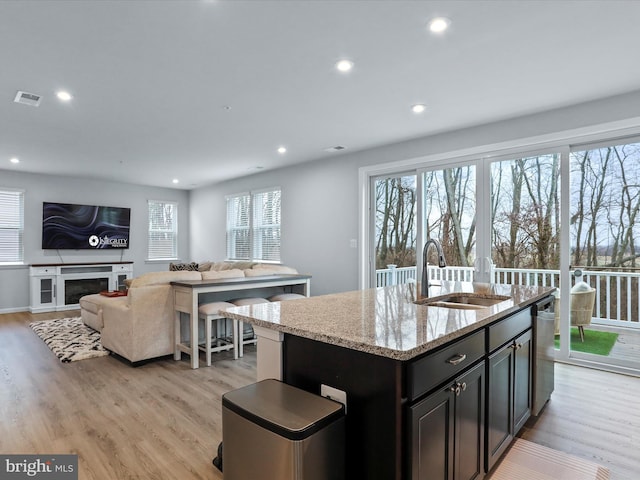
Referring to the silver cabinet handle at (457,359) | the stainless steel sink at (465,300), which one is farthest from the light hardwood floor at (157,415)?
the silver cabinet handle at (457,359)

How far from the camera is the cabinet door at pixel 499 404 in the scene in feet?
6.20

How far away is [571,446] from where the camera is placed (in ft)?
7.68

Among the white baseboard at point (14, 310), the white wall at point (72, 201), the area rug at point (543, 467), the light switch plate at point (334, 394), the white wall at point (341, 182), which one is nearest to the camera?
the light switch plate at point (334, 394)

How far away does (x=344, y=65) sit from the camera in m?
2.94

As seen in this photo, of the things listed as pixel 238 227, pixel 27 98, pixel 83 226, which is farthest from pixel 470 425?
pixel 83 226

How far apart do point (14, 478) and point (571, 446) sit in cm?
328

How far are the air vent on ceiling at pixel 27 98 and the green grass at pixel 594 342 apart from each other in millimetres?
5793

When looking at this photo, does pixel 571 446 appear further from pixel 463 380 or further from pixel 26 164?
pixel 26 164

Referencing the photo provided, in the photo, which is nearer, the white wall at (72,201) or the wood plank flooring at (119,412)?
the wood plank flooring at (119,412)

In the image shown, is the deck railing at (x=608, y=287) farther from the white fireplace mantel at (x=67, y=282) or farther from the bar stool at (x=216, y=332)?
the white fireplace mantel at (x=67, y=282)

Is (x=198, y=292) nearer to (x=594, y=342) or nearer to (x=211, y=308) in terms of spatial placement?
(x=211, y=308)

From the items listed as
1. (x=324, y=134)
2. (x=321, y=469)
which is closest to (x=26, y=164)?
(x=324, y=134)

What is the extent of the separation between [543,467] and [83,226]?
8.46m

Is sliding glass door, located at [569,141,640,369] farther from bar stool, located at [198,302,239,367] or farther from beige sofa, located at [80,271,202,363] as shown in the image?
beige sofa, located at [80,271,202,363]
